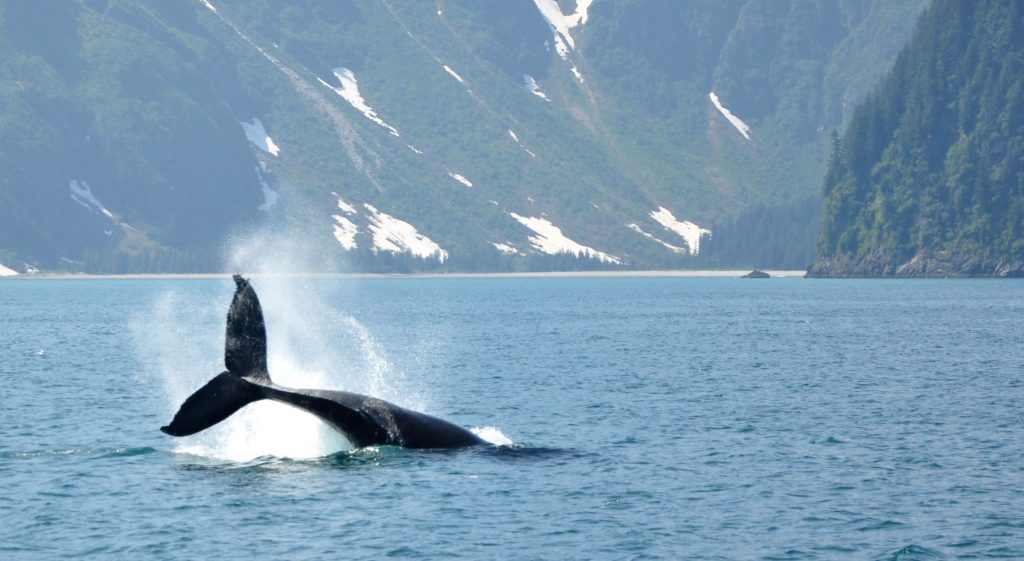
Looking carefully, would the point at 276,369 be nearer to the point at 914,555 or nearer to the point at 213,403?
the point at 213,403

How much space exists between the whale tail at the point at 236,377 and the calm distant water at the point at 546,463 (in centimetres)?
236

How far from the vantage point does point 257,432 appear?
46.8m

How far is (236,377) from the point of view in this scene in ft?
127

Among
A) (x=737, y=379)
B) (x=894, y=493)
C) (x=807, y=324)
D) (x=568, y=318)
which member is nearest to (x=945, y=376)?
(x=737, y=379)

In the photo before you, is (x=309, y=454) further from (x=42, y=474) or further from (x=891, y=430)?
(x=891, y=430)

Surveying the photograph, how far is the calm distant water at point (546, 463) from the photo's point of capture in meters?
35.4

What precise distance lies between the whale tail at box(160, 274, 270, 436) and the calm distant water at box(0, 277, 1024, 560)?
236 centimetres

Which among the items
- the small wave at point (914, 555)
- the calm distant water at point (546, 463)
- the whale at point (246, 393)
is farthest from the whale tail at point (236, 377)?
the small wave at point (914, 555)

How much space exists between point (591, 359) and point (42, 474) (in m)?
53.3

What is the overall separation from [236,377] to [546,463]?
10.5 metres

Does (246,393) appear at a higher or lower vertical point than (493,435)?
higher

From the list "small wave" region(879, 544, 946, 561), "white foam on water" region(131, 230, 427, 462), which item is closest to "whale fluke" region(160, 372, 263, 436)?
"white foam on water" region(131, 230, 427, 462)

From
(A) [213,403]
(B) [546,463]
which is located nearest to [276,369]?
(B) [546,463]

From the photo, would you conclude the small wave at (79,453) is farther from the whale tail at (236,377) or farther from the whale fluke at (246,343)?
the whale fluke at (246,343)
